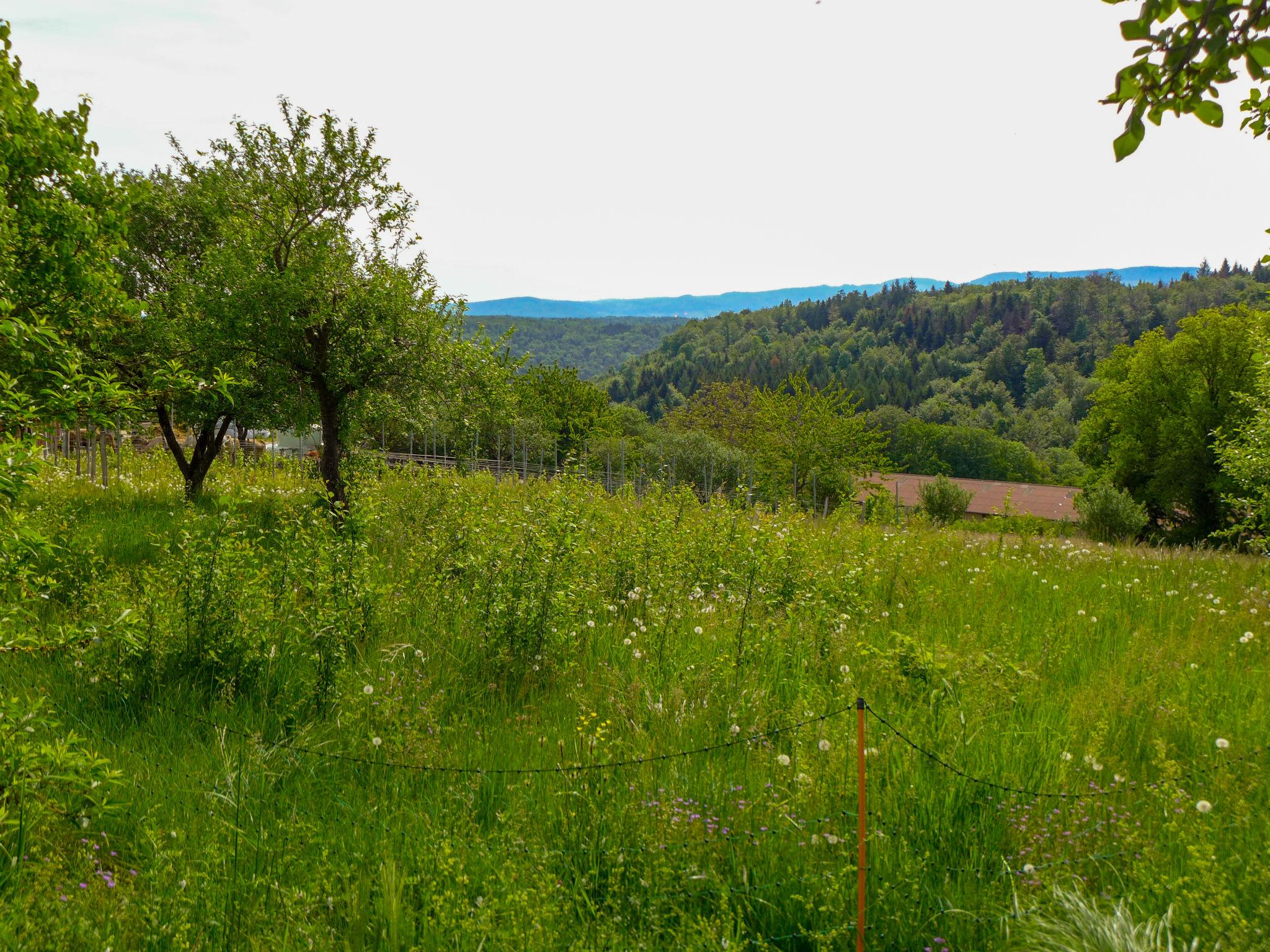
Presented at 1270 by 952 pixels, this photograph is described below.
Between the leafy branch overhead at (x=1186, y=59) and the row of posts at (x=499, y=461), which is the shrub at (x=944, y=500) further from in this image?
the leafy branch overhead at (x=1186, y=59)

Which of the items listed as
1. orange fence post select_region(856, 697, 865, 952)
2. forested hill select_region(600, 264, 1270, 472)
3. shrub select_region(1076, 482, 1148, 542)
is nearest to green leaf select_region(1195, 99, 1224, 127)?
orange fence post select_region(856, 697, 865, 952)

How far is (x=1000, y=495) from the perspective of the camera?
88938 mm

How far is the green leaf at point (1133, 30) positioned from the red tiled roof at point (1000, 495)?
70215 millimetres

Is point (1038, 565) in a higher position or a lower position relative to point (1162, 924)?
lower

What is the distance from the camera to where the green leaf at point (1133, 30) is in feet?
6.44

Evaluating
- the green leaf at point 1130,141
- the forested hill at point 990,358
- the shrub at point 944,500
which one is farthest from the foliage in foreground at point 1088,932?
the forested hill at point 990,358

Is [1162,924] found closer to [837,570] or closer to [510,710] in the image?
[510,710]

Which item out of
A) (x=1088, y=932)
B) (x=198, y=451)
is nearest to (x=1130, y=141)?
(x=1088, y=932)

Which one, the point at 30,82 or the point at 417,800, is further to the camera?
the point at 30,82

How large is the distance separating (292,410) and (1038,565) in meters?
11.5

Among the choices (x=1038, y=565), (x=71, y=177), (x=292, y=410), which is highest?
(x=71, y=177)

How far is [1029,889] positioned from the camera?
3.12m

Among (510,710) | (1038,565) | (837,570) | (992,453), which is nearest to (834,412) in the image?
(1038,565)

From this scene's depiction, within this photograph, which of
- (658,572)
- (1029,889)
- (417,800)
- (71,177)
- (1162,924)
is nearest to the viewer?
(1162,924)
